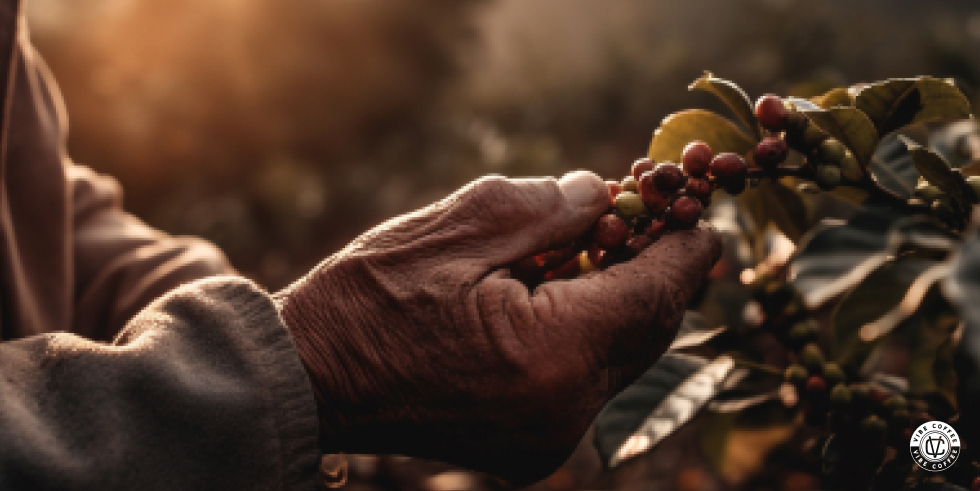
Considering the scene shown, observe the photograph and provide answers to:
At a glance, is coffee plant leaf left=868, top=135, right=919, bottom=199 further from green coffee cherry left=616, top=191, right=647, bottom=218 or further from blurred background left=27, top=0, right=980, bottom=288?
blurred background left=27, top=0, right=980, bottom=288

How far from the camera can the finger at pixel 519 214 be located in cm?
89


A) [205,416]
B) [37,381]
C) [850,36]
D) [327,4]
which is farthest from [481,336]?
[850,36]

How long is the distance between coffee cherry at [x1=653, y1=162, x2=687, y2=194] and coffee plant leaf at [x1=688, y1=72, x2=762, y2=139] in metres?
0.10

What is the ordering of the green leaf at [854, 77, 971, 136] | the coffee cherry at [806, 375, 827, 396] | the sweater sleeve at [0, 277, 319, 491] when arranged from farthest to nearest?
1. the coffee cherry at [806, 375, 827, 396]
2. the green leaf at [854, 77, 971, 136]
3. the sweater sleeve at [0, 277, 319, 491]

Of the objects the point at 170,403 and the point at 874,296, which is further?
the point at 874,296

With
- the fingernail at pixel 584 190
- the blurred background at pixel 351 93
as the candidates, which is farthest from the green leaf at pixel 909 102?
the blurred background at pixel 351 93

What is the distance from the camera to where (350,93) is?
5.33 m

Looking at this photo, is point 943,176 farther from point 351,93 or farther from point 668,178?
point 351,93

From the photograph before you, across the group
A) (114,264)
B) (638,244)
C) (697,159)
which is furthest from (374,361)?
(114,264)

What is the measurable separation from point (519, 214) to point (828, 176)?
39 centimetres

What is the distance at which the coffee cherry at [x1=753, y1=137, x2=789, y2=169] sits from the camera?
0.86 meters

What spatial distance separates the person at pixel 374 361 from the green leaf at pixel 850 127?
0.64ft

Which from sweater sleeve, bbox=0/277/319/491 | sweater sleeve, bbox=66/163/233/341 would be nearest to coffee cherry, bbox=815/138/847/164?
sweater sleeve, bbox=0/277/319/491

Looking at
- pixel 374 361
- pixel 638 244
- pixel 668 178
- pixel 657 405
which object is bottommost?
pixel 657 405
